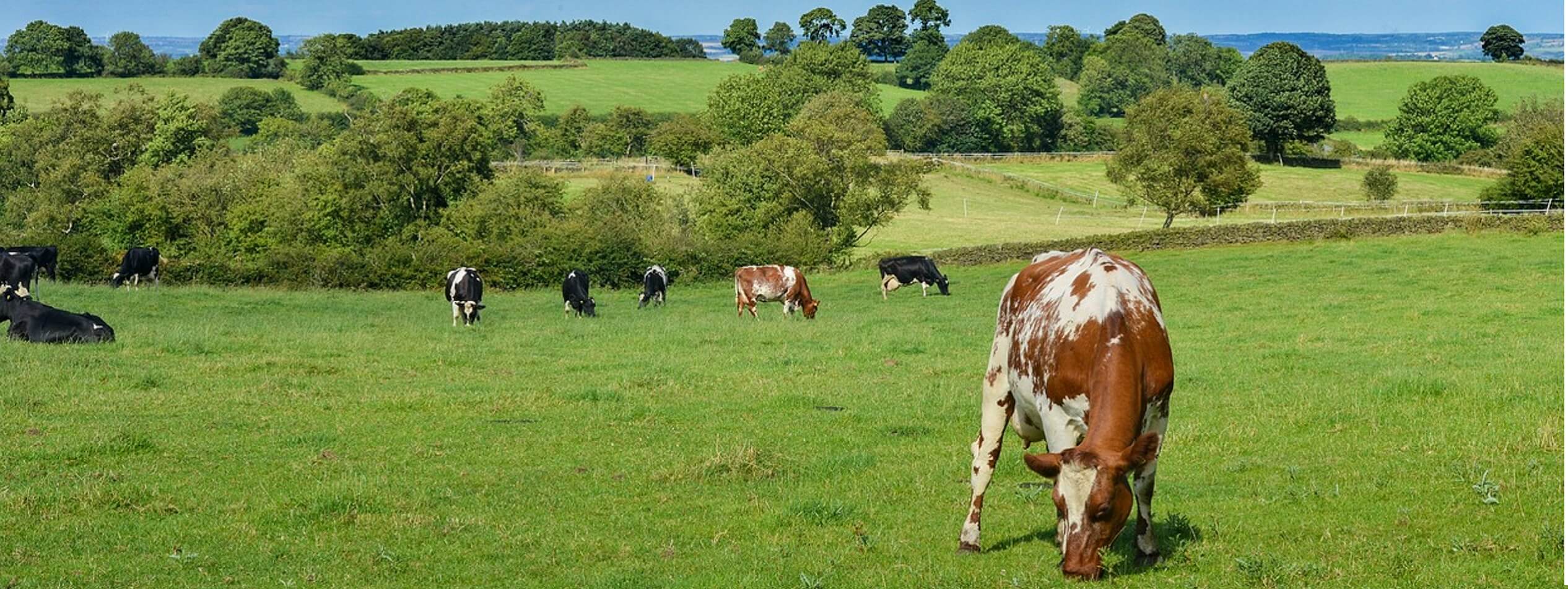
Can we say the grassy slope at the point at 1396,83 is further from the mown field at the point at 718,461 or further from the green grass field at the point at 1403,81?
the mown field at the point at 718,461

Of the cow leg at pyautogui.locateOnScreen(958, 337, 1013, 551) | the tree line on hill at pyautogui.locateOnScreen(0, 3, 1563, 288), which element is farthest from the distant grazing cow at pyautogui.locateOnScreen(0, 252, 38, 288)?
the cow leg at pyautogui.locateOnScreen(958, 337, 1013, 551)

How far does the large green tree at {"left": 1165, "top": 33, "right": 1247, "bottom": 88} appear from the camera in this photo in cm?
17512

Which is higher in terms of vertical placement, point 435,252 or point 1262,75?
point 1262,75

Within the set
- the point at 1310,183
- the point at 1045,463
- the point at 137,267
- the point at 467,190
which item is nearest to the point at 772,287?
the point at 137,267

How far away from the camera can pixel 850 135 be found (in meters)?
64.2

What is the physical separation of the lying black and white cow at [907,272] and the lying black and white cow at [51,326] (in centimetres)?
2306

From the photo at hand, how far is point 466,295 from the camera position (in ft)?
108

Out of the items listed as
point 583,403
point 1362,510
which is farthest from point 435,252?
point 1362,510

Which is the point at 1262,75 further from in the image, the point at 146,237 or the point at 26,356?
the point at 26,356

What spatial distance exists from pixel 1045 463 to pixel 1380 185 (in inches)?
3378

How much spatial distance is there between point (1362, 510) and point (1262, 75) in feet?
344

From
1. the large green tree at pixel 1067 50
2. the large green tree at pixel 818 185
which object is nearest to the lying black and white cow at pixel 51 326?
the large green tree at pixel 818 185

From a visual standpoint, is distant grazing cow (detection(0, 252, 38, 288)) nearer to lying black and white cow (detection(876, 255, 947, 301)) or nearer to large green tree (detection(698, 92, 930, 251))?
lying black and white cow (detection(876, 255, 947, 301))

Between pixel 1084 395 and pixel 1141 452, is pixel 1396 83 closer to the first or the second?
pixel 1084 395
